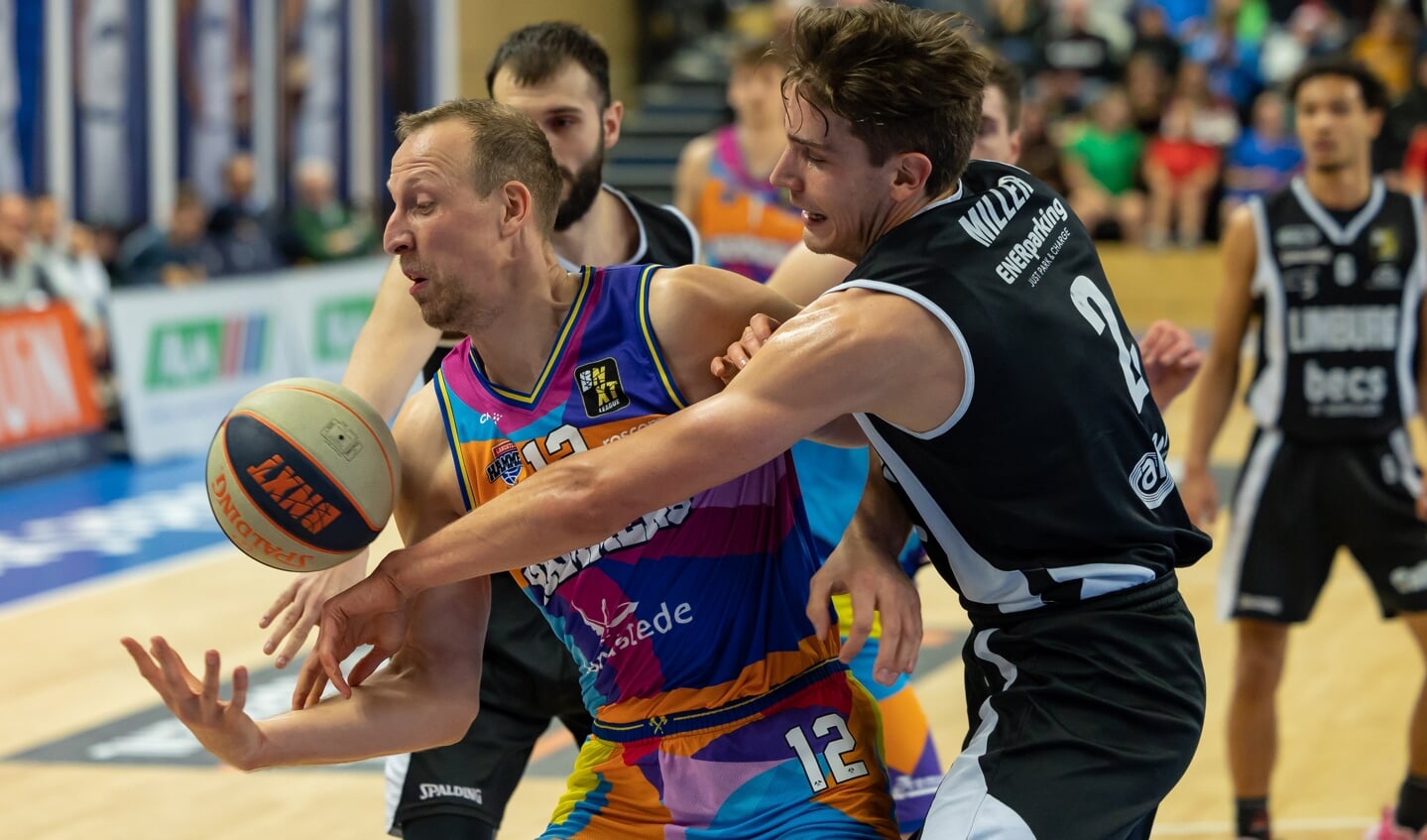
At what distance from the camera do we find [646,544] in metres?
3.27

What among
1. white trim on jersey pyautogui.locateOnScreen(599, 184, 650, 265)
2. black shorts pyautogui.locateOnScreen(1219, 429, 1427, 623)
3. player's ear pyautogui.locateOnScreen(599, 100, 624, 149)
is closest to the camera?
white trim on jersey pyautogui.locateOnScreen(599, 184, 650, 265)

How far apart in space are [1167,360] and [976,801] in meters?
1.12

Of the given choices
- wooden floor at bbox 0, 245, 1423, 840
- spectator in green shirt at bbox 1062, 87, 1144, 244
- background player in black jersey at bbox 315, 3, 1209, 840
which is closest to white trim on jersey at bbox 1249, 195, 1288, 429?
wooden floor at bbox 0, 245, 1423, 840

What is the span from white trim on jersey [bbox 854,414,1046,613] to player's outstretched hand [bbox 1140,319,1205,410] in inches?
30.9

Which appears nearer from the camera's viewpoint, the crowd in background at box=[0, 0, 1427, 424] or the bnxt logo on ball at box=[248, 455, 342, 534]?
the bnxt logo on ball at box=[248, 455, 342, 534]

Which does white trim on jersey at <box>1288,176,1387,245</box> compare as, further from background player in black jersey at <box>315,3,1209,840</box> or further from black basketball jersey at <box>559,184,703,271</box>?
background player in black jersey at <box>315,3,1209,840</box>

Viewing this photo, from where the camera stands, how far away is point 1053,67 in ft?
65.9

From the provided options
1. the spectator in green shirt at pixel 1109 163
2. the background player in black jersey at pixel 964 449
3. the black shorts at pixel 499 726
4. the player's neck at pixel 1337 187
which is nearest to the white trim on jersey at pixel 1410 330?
the player's neck at pixel 1337 187

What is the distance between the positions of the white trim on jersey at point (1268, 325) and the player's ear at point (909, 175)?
3.39 meters

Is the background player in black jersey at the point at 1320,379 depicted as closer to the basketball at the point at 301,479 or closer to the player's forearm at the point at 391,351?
the player's forearm at the point at 391,351

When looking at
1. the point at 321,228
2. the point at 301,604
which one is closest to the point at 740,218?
the point at 301,604

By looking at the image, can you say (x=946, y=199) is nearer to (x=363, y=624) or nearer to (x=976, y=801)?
(x=976, y=801)

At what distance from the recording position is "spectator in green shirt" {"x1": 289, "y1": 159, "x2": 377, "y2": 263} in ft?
54.9

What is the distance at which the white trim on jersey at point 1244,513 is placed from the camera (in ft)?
19.6
